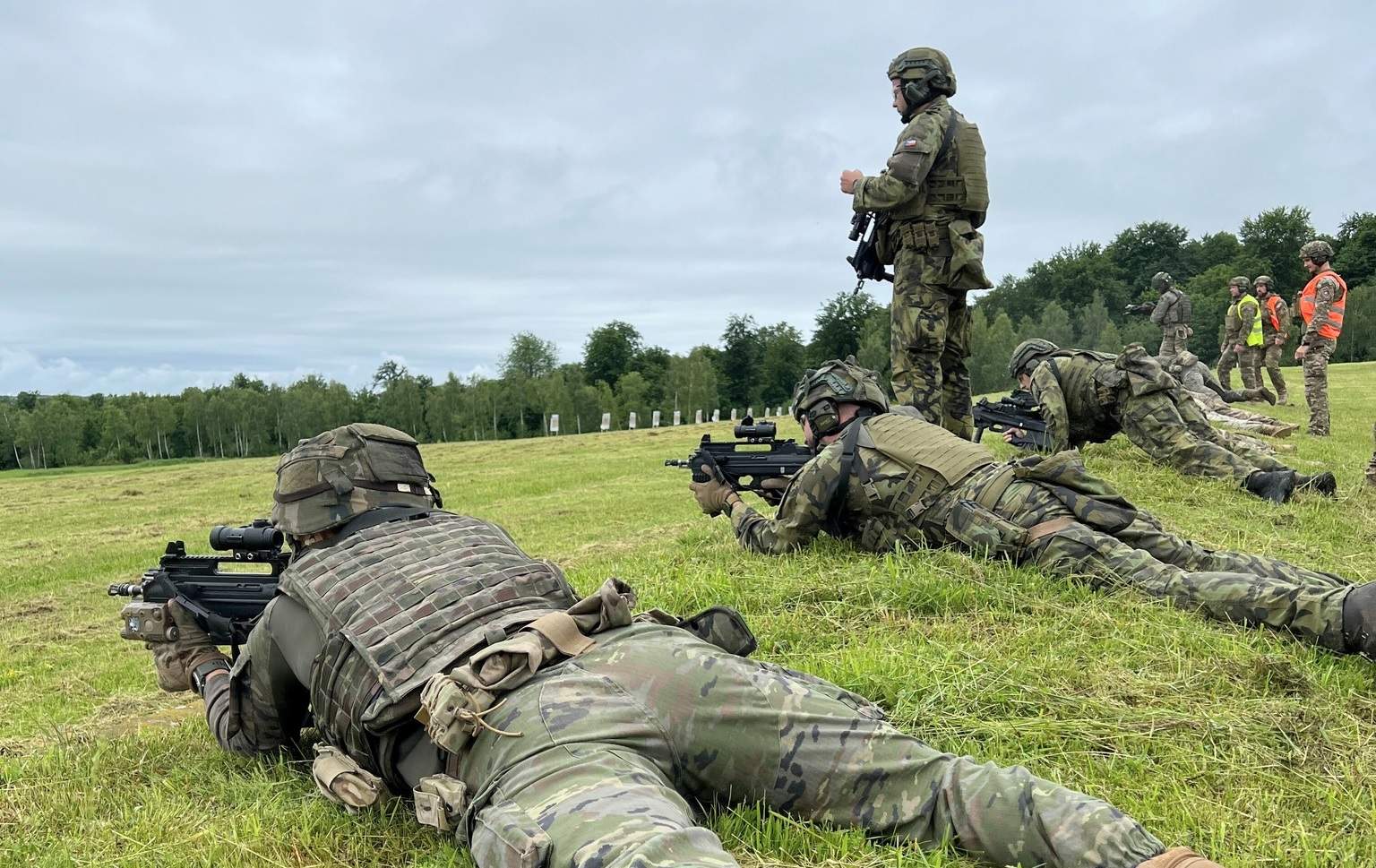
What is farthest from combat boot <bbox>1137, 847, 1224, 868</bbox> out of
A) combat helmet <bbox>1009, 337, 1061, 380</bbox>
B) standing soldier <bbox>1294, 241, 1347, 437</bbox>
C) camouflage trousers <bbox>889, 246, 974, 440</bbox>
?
standing soldier <bbox>1294, 241, 1347, 437</bbox>

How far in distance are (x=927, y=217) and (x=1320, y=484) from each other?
385cm

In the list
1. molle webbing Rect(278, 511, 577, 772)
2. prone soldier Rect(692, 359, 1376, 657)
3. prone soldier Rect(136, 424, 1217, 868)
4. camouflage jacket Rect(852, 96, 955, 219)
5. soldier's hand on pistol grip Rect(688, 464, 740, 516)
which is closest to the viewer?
prone soldier Rect(136, 424, 1217, 868)

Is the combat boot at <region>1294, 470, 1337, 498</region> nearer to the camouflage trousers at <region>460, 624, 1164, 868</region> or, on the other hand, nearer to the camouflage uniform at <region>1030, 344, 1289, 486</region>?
the camouflage uniform at <region>1030, 344, 1289, 486</region>

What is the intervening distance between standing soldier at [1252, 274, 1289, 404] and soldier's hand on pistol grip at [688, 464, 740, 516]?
15.3 m

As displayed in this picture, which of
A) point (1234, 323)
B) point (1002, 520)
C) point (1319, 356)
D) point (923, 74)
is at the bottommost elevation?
point (1002, 520)

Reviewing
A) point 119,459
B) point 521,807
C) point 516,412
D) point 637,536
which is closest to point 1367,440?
point 637,536

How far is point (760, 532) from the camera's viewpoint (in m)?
5.63

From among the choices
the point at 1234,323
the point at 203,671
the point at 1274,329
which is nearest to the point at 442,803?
the point at 203,671

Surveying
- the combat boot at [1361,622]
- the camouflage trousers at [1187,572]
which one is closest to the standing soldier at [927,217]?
the camouflage trousers at [1187,572]

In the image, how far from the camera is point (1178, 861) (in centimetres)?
197

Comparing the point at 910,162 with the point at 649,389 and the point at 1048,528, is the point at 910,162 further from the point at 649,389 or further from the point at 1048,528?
the point at 649,389

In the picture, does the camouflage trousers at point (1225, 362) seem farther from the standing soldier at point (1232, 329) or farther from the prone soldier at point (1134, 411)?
the prone soldier at point (1134, 411)

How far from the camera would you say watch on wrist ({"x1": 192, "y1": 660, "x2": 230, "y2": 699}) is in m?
3.71

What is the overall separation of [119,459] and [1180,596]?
8308cm
